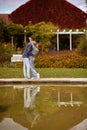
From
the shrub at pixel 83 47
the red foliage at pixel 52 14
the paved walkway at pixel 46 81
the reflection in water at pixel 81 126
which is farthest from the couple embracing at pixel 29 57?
the red foliage at pixel 52 14

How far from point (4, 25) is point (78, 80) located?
64.0ft

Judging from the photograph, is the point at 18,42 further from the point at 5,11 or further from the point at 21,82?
the point at 21,82

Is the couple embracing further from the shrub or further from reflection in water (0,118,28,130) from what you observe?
reflection in water (0,118,28,130)

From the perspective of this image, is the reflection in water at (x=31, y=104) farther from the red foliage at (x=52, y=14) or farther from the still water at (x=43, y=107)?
the red foliage at (x=52, y=14)

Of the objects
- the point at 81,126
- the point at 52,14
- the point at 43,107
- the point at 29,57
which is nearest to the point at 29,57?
the point at 29,57

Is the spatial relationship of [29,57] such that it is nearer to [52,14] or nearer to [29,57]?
[29,57]

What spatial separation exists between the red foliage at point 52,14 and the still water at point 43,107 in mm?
24944

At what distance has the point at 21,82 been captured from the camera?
55.2 ft

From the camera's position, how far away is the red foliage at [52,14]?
133ft

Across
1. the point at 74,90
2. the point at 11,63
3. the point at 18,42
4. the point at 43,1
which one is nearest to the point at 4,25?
the point at 18,42

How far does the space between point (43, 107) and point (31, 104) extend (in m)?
0.61

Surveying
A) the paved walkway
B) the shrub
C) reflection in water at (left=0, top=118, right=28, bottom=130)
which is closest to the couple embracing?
the paved walkway

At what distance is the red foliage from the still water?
2494 centimetres

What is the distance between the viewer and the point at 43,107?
1112cm
